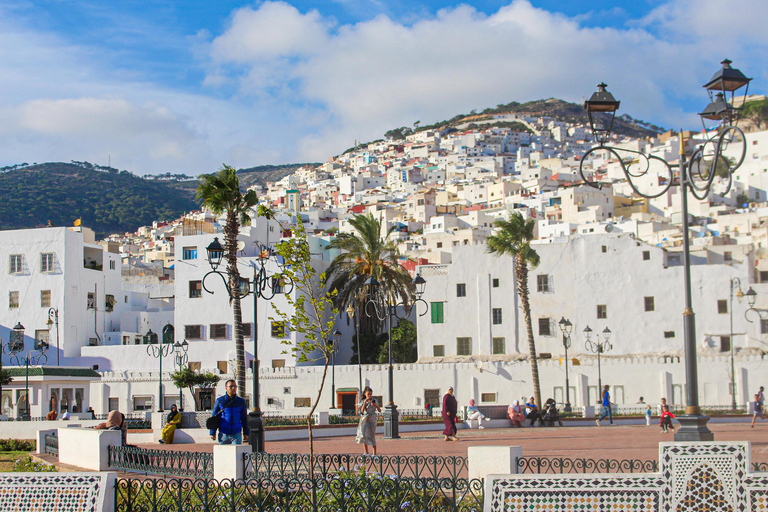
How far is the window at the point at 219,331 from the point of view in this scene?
46.7 metres

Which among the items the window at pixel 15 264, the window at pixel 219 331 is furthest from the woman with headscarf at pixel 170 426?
the window at pixel 15 264

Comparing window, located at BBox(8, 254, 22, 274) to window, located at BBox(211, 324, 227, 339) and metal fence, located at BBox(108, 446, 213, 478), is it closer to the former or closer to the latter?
window, located at BBox(211, 324, 227, 339)

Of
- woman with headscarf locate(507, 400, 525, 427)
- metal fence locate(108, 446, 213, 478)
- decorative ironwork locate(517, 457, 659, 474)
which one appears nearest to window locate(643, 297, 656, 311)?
woman with headscarf locate(507, 400, 525, 427)

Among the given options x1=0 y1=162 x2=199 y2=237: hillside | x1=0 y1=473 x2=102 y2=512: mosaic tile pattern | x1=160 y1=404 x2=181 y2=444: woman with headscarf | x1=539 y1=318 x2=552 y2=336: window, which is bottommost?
x1=160 y1=404 x2=181 y2=444: woman with headscarf

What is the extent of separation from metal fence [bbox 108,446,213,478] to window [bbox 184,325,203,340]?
33.9 m

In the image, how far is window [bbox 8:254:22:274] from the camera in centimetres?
4809

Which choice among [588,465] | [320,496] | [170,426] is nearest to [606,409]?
[170,426]

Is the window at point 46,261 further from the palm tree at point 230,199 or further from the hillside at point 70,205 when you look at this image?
the hillside at point 70,205

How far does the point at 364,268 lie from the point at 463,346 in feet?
23.4

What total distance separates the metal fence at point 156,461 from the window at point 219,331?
33.4m

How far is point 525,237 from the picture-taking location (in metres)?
→ 39.4

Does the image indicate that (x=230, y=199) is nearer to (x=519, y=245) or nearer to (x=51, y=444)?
(x=51, y=444)

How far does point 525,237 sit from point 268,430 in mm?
18799

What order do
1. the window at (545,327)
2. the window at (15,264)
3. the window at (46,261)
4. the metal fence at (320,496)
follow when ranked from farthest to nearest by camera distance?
the window at (15,264)
the window at (46,261)
the window at (545,327)
the metal fence at (320,496)
